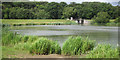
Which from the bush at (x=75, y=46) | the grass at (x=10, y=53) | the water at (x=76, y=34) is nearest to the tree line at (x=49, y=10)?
the water at (x=76, y=34)

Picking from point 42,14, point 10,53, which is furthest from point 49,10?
point 10,53

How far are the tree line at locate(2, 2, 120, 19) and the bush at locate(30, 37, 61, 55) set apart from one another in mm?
40312

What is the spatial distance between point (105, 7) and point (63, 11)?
2595 cm

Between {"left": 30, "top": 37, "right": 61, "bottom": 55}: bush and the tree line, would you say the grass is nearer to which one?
{"left": 30, "top": 37, "right": 61, "bottom": 55}: bush

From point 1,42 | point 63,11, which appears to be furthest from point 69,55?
point 63,11

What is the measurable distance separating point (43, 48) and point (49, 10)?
45.4 metres

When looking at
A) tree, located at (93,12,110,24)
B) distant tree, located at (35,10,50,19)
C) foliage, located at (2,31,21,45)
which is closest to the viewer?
foliage, located at (2,31,21,45)

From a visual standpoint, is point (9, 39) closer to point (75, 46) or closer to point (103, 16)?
point (75, 46)

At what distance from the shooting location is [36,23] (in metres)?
60.8

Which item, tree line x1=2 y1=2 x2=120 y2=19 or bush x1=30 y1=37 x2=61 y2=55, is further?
tree line x1=2 y1=2 x2=120 y2=19

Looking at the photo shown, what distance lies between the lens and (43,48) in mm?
10344

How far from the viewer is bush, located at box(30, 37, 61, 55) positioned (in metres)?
10.3

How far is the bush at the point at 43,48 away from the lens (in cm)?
1033

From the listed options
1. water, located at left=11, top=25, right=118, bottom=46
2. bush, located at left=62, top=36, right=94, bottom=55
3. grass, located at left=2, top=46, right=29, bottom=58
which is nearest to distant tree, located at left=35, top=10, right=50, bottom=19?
water, located at left=11, top=25, right=118, bottom=46
